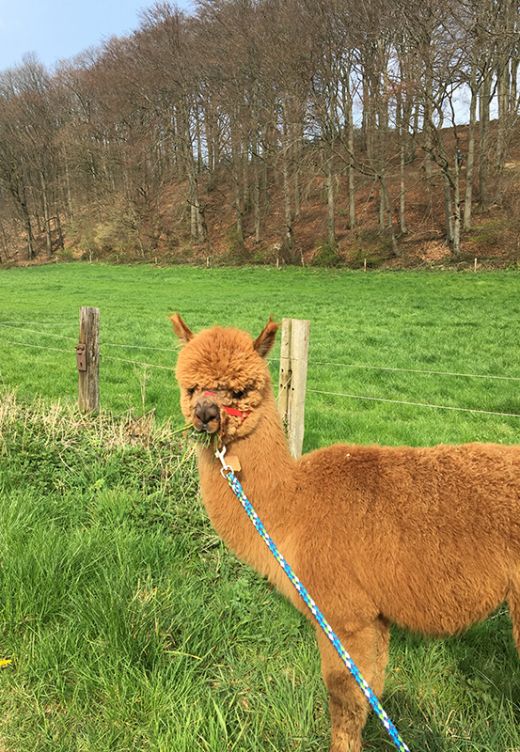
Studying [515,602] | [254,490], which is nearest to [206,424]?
[254,490]

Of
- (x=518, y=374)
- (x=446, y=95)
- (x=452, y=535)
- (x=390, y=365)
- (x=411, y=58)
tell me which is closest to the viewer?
(x=452, y=535)

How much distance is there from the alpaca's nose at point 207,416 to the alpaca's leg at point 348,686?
101 cm

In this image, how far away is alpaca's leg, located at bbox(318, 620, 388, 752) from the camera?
81.6 inches

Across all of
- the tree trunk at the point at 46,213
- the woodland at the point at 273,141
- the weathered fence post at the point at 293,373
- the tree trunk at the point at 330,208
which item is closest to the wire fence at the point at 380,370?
the weathered fence post at the point at 293,373

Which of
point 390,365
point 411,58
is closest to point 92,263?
point 411,58

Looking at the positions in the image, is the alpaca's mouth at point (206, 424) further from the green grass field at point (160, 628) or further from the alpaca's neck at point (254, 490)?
the green grass field at point (160, 628)

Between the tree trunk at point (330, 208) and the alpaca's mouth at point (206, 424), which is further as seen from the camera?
the tree trunk at point (330, 208)

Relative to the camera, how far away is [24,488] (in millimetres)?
4172

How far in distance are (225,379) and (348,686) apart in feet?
4.54

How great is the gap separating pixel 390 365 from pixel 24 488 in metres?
7.90

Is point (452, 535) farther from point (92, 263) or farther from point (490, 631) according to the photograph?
point (92, 263)

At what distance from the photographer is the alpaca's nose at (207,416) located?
6.78 ft

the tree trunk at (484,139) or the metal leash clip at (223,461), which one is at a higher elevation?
the tree trunk at (484,139)

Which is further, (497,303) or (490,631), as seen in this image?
(497,303)
